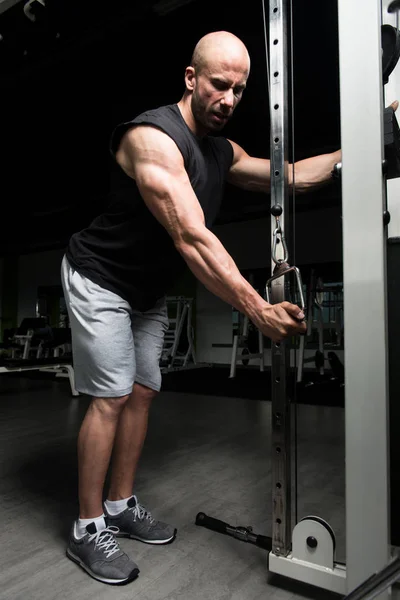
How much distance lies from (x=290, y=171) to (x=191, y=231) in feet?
1.17

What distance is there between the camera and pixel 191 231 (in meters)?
0.94

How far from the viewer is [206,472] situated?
1.84 metres

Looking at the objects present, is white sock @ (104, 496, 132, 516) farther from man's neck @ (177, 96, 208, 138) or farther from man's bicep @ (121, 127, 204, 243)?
man's neck @ (177, 96, 208, 138)

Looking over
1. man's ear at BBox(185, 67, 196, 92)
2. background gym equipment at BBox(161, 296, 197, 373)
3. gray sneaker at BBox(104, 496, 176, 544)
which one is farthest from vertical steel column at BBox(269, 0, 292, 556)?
background gym equipment at BBox(161, 296, 197, 373)

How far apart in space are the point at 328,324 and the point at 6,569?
450 centimetres

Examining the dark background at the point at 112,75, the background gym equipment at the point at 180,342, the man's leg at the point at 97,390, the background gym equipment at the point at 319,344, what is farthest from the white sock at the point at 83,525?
the background gym equipment at the point at 180,342

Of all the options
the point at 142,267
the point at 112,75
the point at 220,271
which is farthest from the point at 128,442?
the point at 112,75

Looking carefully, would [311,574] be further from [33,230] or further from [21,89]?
[33,230]

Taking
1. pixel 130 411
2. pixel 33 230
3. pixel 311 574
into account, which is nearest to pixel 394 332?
pixel 311 574

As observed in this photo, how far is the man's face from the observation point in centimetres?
104

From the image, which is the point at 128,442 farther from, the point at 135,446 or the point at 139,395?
the point at 139,395

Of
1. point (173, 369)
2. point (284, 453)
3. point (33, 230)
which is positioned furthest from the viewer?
point (33, 230)

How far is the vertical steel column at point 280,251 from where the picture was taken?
3.32 feet

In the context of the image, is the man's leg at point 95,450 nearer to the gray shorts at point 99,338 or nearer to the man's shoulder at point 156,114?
the gray shorts at point 99,338
